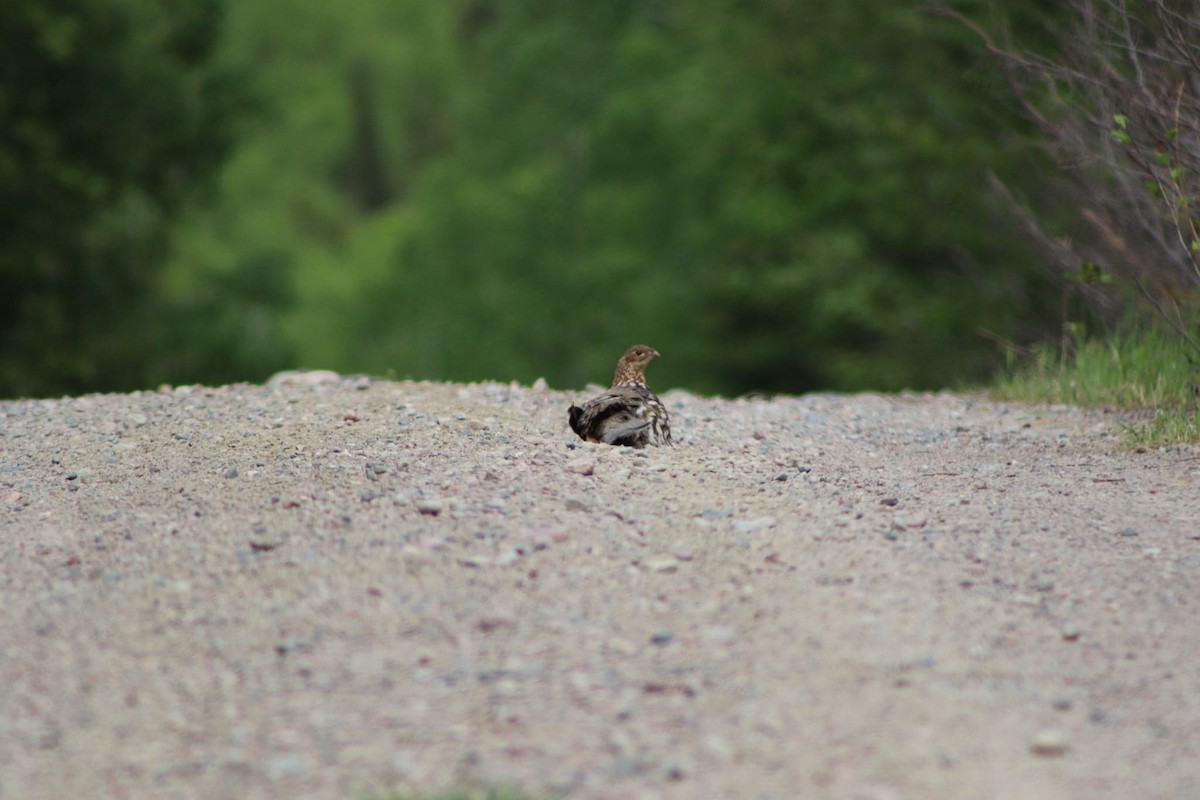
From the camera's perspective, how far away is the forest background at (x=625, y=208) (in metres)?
12.0

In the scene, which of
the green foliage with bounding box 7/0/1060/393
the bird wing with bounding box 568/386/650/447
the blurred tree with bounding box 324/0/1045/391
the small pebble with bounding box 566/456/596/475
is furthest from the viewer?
the blurred tree with bounding box 324/0/1045/391

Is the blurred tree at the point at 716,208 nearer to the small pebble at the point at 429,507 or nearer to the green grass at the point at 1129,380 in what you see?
the green grass at the point at 1129,380

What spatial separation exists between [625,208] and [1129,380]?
15.2 metres

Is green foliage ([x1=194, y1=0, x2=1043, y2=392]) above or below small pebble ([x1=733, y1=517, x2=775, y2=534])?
above

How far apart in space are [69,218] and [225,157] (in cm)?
254

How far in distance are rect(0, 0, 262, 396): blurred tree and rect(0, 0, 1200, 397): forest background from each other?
0.11 ft

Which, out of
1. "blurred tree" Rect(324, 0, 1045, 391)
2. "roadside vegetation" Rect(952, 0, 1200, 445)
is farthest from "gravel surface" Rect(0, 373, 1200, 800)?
"blurred tree" Rect(324, 0, 1045, 391)

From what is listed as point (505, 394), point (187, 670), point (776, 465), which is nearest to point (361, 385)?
point (505, 394)

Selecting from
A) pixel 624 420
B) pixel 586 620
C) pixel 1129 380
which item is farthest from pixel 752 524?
pixel 1129 380

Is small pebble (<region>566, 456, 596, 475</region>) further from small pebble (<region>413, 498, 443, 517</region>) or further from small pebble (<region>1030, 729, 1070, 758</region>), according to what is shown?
small pebble (<region>1030, 729, 1070, 758</region>)

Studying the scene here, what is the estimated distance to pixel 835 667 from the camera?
3.67m

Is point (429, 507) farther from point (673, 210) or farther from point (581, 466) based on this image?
point (673, 210)

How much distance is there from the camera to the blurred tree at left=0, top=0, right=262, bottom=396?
14383 millimetres

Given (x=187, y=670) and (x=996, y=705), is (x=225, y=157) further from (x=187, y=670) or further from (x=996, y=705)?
(x=996, y=705)
